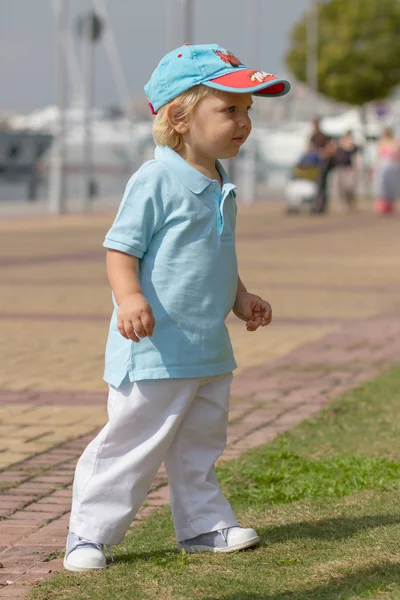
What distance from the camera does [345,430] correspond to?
20.2 ft

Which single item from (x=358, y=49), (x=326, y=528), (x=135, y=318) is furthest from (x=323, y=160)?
(x=358, y=49)

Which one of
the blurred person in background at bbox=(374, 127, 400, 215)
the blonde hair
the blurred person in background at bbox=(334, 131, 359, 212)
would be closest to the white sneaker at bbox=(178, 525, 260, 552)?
the blonde hair

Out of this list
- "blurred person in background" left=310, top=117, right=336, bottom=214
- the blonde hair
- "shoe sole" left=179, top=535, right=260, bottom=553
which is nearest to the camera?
the blonde hair

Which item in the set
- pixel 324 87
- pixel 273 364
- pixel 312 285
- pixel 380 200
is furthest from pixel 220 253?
pixel 324 87

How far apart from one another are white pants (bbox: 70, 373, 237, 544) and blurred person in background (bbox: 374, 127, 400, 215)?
2581cm

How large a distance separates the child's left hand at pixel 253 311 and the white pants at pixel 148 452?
0.20 m

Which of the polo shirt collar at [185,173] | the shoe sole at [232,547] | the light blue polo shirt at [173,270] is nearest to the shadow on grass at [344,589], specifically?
the shoe sole at [232,547]

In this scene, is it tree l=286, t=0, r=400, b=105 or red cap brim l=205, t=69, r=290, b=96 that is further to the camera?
tree l=286, t=0, r=400, b=105

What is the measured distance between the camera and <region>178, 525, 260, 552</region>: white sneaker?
4016mm

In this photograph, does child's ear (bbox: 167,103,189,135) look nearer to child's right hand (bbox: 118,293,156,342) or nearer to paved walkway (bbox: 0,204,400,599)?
child's right hand (bbox: 118,293,156,342)

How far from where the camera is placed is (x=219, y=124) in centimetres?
389

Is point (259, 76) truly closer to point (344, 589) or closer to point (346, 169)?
point (344, 589)

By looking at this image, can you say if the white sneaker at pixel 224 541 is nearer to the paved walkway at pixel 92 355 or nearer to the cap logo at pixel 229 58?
the paved walkway at pixel 92 355

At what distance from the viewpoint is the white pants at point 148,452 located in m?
3.82
